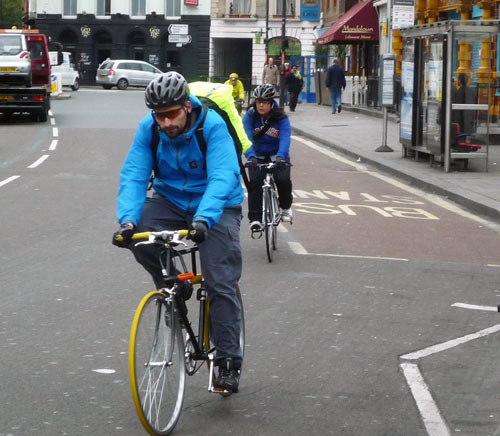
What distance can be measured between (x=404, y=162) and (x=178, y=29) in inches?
2175

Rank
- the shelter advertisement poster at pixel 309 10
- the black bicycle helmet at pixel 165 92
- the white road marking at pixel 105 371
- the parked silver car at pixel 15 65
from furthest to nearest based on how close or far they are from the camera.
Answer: the shelter advertisement poster at pixel 309 10, the parked silver car at pixel 15 65, the white road marking at pixel 105 371, the black bicycle helmet at pixel 165 92

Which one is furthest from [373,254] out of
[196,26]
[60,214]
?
[196,26]

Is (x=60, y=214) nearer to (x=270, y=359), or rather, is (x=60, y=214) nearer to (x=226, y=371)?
(x=270, y=359)

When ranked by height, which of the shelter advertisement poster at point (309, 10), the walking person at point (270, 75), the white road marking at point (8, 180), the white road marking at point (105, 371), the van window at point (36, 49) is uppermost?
the shelter advertisement poster at point (309, 10)

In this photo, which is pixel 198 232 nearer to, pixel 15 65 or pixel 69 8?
pixel 15 65

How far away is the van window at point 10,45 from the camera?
32.8 metres

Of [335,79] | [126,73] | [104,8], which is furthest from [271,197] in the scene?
[104,8]

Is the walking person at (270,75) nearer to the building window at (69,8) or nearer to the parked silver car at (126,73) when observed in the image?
the parked silver car at (126,73)

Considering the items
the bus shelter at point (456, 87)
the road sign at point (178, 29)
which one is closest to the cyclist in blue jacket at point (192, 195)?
the bus shelter at point (456, 87)

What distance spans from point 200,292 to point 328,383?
982mm

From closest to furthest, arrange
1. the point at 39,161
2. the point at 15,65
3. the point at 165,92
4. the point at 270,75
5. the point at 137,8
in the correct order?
the point at 165,92 < the point at 39,161 < the point at 15,65 < the point at 270,75 < the point at 137,8

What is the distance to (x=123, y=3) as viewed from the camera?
248ft

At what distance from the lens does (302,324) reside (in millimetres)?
7473

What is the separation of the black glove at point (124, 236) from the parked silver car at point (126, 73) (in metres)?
56.3
